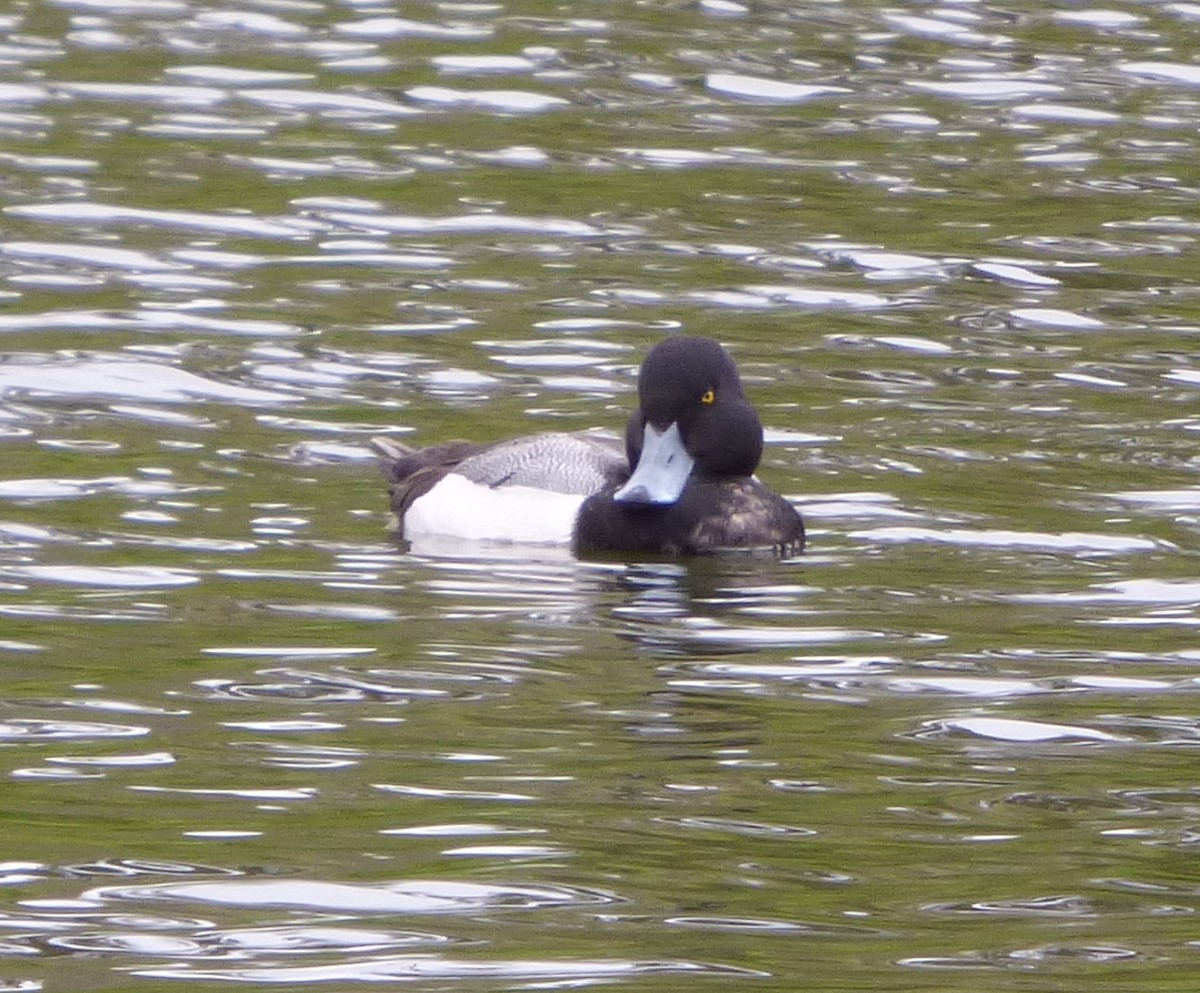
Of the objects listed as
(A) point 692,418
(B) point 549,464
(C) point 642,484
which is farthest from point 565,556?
(A) point 692,418

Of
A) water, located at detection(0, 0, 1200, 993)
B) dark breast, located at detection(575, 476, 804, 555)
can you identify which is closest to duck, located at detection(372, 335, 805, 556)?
dark breast, located at detection(575, 476, 804, 555)

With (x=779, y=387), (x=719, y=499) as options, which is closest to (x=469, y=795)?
(x=719, y=499)

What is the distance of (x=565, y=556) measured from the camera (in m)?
9.51

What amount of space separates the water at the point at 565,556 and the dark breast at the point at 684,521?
0.69 ft

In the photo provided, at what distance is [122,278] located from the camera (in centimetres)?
1319

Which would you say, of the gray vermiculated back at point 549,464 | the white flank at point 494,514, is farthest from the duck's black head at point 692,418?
the white flank at point 494,514

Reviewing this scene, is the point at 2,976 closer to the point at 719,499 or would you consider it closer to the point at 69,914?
the point at 69,914

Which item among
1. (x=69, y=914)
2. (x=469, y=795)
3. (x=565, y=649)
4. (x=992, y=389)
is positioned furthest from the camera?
(x=992, y=389)

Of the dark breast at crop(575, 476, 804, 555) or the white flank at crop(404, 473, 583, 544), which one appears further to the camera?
the white flank at crop(404, 473, 583, 544)

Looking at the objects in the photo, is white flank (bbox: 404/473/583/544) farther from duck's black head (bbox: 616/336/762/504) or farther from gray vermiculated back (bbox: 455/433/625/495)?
duck's black head (bbox: 616/336/762/504)

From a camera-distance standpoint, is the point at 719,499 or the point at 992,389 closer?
the point at 719,499

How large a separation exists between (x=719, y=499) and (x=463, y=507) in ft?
2.92

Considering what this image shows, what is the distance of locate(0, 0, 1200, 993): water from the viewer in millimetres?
5289

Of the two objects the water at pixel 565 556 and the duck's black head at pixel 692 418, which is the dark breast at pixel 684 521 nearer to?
the duck's black head at pixel 692 418
